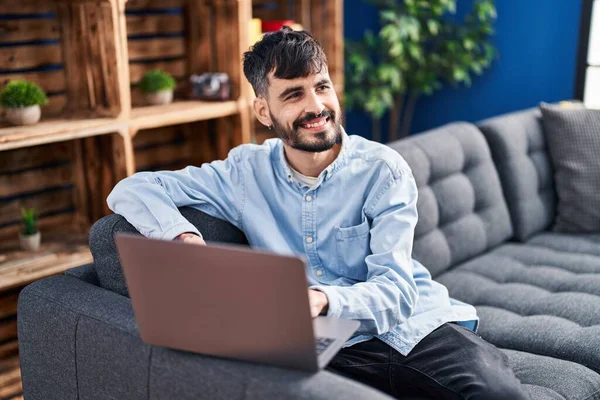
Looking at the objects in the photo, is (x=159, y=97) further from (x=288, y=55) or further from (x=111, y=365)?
(x=111, y=365)

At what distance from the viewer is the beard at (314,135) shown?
1.66 metres

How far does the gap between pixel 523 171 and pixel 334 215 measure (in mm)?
1223

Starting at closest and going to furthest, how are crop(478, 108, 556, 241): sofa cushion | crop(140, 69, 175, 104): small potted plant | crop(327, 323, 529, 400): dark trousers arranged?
crop(327, 323, 529, 400): dark trousers < crop(478, 108, 556, 241): sofa cushion < crop(140, 69, 175, 104): small potted plant

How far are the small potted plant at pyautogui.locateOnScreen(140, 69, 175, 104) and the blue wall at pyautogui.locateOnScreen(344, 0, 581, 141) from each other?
1.68 meters

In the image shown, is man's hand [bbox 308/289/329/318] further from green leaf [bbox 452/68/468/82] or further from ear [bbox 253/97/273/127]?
green leaf [bbox 452/68/468/82]

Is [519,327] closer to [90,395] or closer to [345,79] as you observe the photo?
[90,395]

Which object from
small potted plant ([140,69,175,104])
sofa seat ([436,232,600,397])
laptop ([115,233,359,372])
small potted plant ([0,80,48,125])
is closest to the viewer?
laptop ([115,233,359,372])

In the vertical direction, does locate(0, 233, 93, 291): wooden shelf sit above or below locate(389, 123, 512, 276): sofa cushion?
below

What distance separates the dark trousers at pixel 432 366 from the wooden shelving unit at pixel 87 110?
1.24 metres

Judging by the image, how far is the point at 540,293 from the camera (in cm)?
216

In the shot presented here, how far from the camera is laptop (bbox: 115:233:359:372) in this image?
44.6 inches

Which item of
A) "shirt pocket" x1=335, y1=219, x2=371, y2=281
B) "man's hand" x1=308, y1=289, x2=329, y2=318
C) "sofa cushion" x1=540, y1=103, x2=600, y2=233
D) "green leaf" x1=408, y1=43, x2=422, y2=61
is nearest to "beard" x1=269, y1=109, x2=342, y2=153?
"shirt pocket" x1=335, y1=219, x2=371, y2=281

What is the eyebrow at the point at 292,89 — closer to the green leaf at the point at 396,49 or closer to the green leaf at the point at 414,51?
the green leaf at the point at 396,49

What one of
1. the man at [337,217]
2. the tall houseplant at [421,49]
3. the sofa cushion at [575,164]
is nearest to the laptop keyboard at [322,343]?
the man at [337,217]
